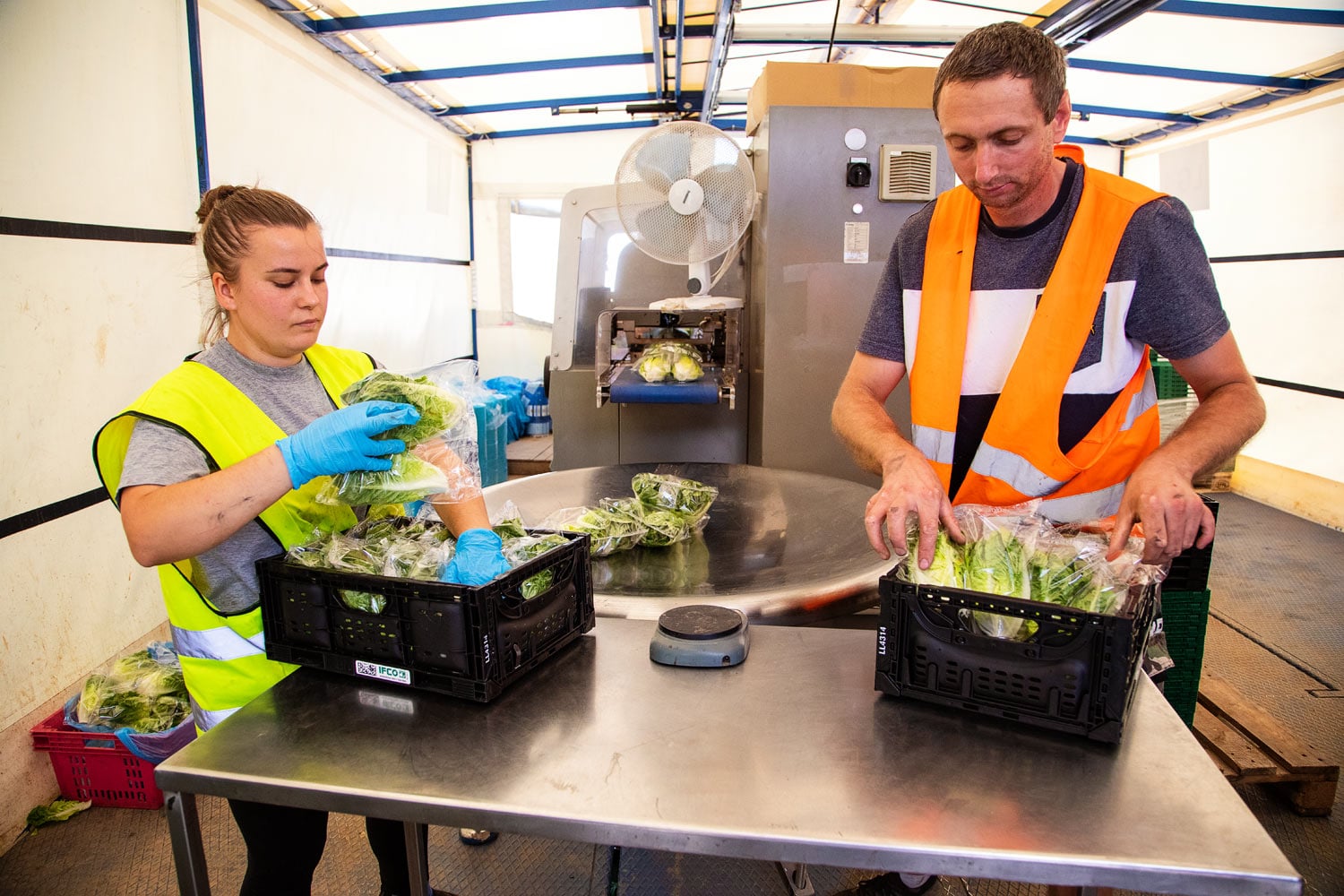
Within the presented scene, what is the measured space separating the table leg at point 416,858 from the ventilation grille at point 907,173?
3.22m

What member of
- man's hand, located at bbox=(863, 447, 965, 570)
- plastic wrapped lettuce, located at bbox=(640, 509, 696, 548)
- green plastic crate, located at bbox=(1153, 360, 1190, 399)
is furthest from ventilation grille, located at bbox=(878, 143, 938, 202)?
green plastic crate, located at bbox=(1153, 360, 1190, 399)

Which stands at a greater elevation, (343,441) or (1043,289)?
(1043,289)

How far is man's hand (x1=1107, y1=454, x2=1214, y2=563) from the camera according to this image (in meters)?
1.24

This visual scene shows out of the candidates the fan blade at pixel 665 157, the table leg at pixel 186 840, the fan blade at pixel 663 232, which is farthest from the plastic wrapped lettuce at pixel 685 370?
the table leg at pixel 186 840

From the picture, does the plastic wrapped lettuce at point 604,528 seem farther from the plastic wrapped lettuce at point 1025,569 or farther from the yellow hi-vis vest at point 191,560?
the plastic wrapped lettuce at point 1025,569

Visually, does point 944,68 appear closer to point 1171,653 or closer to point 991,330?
point 991,330

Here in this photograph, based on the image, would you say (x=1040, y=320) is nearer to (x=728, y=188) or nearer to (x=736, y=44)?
(x=728, y=188)

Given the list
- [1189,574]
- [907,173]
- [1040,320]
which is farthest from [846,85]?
[1189,574]

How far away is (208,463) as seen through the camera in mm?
1360

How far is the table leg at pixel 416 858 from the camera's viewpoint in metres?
1.21

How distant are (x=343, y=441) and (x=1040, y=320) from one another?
4.42 ft

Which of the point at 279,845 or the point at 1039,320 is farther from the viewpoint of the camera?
the point at 1039,320

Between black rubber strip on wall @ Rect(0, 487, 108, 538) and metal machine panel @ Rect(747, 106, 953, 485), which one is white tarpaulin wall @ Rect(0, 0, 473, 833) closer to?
black rubber strip on wall @ Rect(0, 487, 108, 538)

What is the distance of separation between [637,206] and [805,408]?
1255 mm
